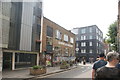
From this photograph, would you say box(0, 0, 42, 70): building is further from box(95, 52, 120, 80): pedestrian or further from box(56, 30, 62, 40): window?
box(95, 52, 120, 80): pedestrian

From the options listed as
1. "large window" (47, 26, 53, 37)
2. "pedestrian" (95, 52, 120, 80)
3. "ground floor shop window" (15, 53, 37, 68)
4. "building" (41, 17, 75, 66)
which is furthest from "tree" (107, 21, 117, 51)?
"pedestrian" (95, 52, 120, 80)

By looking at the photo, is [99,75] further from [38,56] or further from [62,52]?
[62,52]

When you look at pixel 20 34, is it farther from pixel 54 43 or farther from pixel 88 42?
pixel 88 42

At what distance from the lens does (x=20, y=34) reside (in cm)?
1691

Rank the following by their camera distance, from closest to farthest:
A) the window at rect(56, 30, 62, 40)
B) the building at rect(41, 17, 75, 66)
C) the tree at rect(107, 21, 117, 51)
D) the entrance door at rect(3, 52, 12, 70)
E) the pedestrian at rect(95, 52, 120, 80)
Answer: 1. the pedestrian at rect(95, 52, 120, 80)
2. the entrance door at rect(3, 52, 12, 70)
3. the building at rect(41, 17, 75, 66)
4. the window at rect(56, 30, 62, 40)
5. the tree at rect(107, 21, 117, 51)

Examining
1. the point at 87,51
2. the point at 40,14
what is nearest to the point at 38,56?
the point at 40,14

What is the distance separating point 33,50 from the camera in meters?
19.5

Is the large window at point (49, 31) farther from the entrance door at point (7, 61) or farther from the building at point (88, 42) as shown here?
the building at point (88, 42)

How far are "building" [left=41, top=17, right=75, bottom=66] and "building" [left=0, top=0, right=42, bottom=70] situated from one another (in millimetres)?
1691

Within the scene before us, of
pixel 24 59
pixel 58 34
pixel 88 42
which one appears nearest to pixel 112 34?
pixel 58 34

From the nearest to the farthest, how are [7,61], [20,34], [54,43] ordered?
[7,61]
[20,34]
[54,43]

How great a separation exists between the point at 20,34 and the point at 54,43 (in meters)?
9.10

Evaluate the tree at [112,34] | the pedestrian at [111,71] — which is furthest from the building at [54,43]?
the pedestrian at [111,71]

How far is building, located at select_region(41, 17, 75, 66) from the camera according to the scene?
22.5 m
